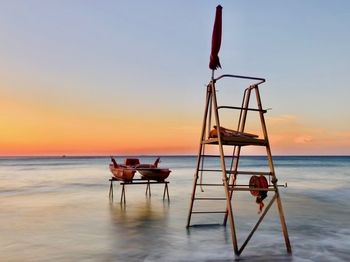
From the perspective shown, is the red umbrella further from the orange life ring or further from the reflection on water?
the reflection on water

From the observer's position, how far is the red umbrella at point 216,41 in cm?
866

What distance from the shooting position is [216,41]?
28.9 ft

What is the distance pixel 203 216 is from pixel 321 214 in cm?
472

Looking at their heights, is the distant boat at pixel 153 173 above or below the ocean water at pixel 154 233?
above

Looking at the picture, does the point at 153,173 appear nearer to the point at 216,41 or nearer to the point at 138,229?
the point at 138,229

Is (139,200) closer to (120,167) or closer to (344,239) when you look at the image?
(120,167)

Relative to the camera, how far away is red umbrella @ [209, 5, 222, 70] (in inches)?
341

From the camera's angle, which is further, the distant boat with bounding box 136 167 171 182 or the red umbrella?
the distant boat with bounding box 136 167 171 182

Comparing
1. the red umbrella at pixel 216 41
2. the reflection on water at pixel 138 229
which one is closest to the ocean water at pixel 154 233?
the reflection on water at pixel 138 229

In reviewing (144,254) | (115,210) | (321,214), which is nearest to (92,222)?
(115,210)

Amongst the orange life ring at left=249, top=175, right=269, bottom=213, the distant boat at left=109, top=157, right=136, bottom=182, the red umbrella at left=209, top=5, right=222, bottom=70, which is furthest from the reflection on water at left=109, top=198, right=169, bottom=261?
the red umbrella at left=209, top=5, right=222, bottom=70

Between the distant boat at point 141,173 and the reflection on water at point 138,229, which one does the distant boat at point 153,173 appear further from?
the reflection on water at point 138,229

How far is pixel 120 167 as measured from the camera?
16453 millimetres

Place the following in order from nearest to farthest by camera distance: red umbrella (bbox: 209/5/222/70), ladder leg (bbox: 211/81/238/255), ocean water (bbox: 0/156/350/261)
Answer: ladder leg (bbox: 211/81/238/255) → ocean water (bbox: 0/156/350/261) → red umbrella (bbox: 209/5/222/70)
